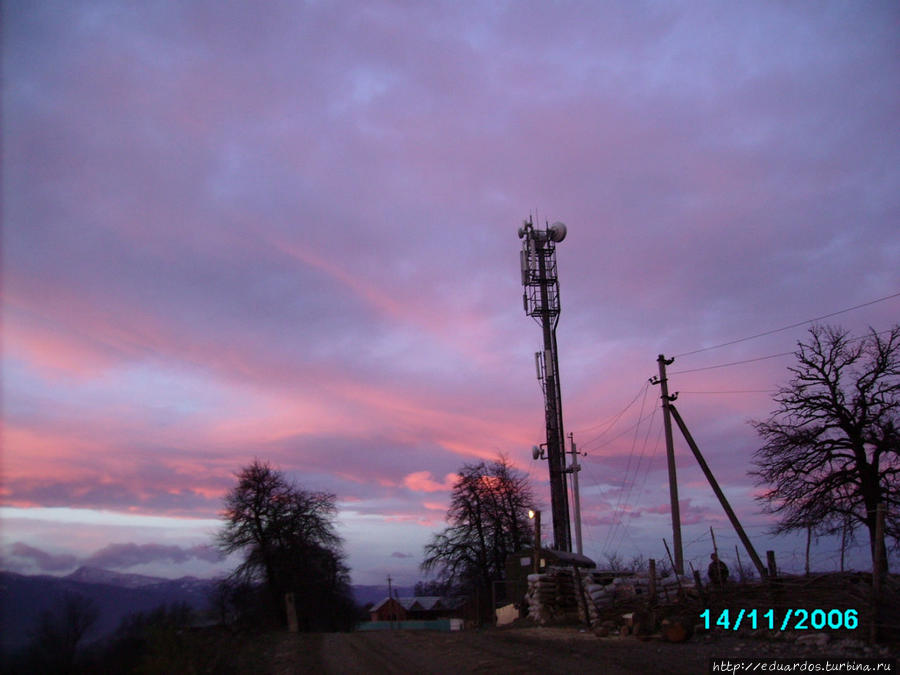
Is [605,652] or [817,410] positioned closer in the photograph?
[605,652]

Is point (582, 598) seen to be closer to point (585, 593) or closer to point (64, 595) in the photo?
point (585, 593)

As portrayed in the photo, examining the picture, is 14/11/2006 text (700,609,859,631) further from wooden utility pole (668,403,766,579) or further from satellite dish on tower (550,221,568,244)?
satellite dish on tower (550,221,568,244)

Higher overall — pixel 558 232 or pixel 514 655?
pixel 558 232

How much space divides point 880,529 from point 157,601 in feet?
58.5

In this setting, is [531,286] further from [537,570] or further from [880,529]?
[880,529]

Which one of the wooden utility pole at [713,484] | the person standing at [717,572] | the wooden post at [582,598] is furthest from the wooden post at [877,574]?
the wooden post at [582,598]

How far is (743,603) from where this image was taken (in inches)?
573

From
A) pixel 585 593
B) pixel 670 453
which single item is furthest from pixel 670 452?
pixel 585 593

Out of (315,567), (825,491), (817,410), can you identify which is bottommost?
(315,567)

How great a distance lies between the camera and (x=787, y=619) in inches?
530

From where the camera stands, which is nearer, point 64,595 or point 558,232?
point 64,595

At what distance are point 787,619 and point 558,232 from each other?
28.7 m

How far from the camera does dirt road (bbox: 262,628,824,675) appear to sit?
38.8 ft

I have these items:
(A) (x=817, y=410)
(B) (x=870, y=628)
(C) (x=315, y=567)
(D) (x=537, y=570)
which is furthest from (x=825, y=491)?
(C) (x=315, y=567)
